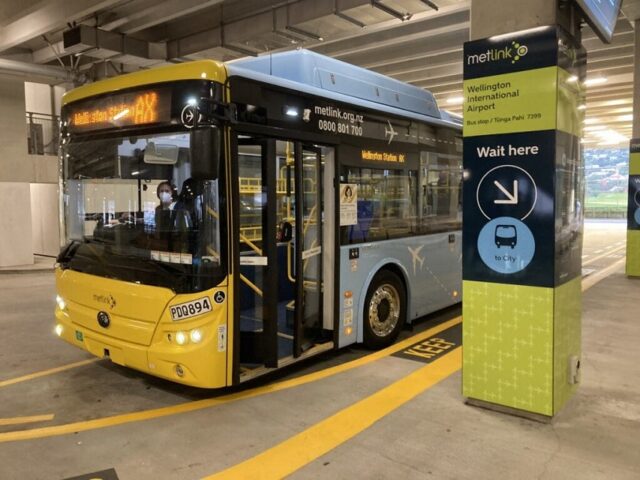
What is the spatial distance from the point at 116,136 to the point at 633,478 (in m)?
4.73

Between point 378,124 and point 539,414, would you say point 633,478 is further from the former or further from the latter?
point 378,124

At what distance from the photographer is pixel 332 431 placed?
13.1ft

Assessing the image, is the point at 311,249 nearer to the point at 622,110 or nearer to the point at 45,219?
the point at 45,219

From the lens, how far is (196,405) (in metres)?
4.57

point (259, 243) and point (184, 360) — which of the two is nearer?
point (184, 360)

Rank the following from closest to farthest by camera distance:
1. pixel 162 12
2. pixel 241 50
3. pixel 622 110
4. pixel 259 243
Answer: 1. pixel 259 243
2. pixel 162 12
3. pixel 241 50
4. pixel 622 110

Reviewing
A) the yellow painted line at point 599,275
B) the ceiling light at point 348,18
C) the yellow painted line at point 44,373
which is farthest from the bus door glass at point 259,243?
the yellow painted line at point 599,275

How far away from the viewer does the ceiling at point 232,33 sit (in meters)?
8.89

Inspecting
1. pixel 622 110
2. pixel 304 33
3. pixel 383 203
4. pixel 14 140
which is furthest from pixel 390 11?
pixel 622 110

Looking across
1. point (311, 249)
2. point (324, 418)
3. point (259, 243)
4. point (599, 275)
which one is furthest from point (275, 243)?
point (599, 275)

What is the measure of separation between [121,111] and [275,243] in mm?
1792

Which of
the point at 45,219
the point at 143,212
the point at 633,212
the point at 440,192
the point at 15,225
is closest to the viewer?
the point at 143,212

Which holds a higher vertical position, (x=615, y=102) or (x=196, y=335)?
(x=615, y=102)

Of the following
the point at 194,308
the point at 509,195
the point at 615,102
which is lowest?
the point at 194,308
